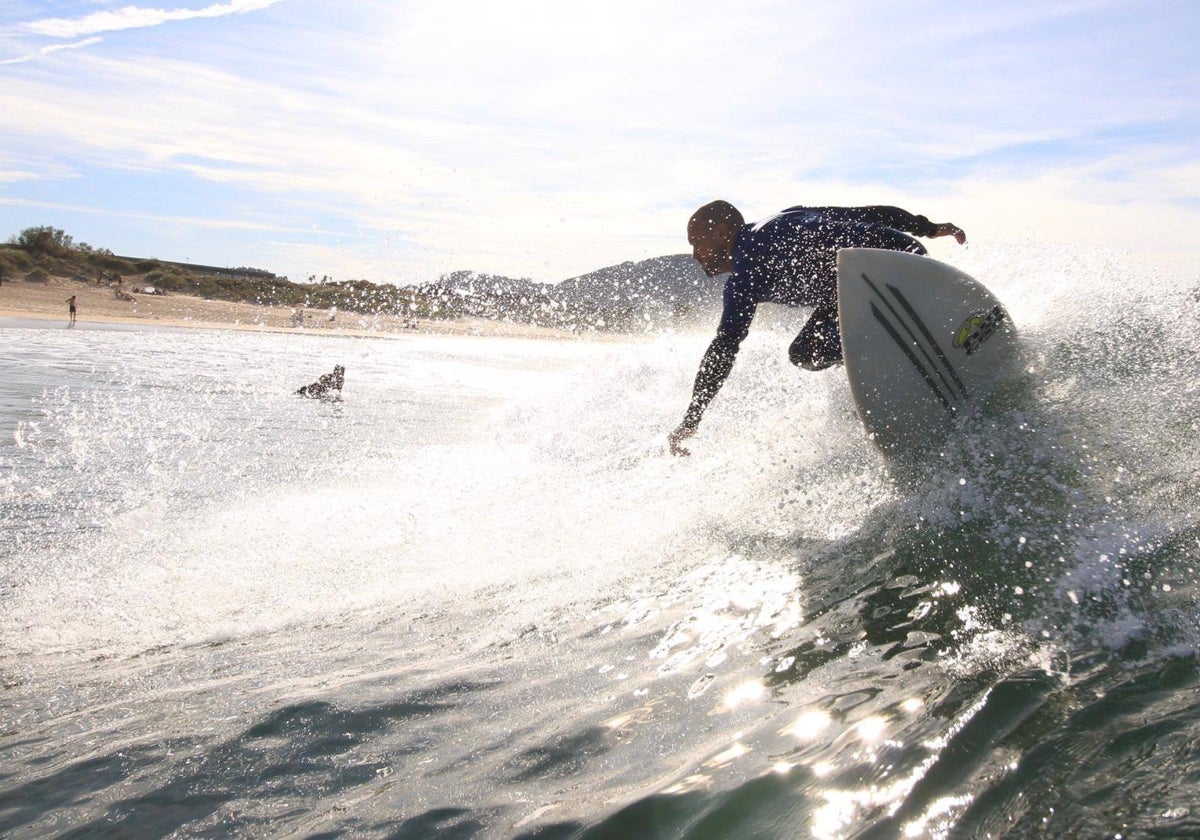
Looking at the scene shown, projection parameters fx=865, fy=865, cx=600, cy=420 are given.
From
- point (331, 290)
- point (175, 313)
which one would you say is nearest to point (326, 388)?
point (175, 313)

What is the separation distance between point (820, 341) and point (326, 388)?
11.1 metres

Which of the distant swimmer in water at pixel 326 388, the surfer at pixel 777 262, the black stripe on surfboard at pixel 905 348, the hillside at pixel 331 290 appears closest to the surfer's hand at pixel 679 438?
the surfer at pixel 777 262

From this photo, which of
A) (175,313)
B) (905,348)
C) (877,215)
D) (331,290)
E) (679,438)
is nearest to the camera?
(905,348)

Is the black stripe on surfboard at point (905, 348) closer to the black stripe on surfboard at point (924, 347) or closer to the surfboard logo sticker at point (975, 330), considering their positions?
the black stripe on surfboard at point (924, 347)

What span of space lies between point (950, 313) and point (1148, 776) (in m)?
3.47

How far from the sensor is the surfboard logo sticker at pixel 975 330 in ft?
16.4

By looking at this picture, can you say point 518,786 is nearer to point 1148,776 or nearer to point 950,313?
point 1148,776

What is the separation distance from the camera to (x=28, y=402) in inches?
434

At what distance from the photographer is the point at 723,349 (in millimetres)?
5242

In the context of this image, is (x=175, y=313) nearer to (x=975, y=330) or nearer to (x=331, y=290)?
(x=331, y=290)

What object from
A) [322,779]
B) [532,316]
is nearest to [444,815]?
[322,779]

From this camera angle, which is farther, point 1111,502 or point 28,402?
point 28,402

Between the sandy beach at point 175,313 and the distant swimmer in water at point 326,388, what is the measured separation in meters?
25.6

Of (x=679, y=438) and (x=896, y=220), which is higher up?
(x=896, y=220)
